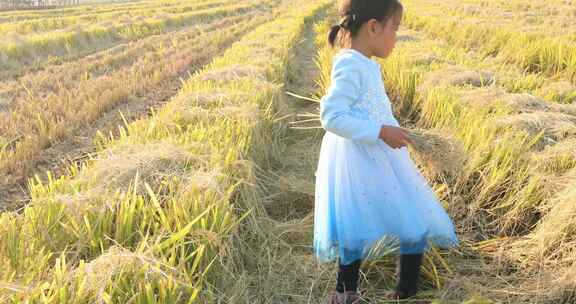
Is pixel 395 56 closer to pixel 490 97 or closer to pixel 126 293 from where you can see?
pixel 490 97

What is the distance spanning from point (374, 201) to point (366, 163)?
13 cm

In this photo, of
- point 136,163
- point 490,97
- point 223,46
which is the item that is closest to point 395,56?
point 490,97

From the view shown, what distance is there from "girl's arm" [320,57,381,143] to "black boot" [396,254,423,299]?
447 millimetres

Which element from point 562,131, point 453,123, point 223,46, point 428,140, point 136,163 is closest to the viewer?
point 428,140

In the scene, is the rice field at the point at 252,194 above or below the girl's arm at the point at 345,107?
below

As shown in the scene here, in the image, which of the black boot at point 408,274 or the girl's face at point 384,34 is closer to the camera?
the girl's face at point 384,34

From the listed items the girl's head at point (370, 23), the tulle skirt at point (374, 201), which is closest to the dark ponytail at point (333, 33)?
the girl's head at point (370, 23)

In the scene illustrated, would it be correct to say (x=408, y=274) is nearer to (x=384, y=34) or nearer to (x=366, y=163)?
(x=366, y=163)

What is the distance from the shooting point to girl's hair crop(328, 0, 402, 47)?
145 cm

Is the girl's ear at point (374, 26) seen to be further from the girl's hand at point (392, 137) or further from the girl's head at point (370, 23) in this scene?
the girl's hand at point (392, 137)

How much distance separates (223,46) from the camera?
9016mm

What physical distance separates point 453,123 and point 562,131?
1.85 ft

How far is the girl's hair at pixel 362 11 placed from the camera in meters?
1.45

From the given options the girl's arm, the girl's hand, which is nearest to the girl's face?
the girl's arm
